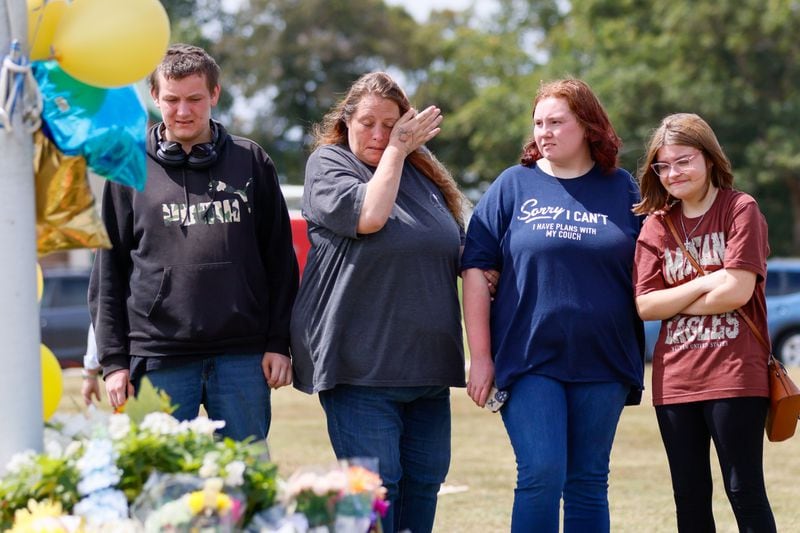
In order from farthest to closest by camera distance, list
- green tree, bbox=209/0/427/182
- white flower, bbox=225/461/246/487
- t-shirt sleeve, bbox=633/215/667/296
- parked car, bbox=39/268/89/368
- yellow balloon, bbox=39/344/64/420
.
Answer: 1. green tree, bbox=209/0/427/182
2. parked car, bbox=39/268/89/368
3. t-shirt sleeve, bbox=633/215/667/296
4. yellow balloon, bbox=39/344/64/420
5. white flower, bbox=225/461/246/487

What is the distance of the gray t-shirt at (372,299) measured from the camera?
155 inches

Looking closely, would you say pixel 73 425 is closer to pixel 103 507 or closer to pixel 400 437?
pixel 103 507

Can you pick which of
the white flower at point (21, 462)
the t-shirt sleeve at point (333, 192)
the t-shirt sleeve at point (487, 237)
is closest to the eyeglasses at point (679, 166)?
the t-shirt sleeve at point (487, 237)

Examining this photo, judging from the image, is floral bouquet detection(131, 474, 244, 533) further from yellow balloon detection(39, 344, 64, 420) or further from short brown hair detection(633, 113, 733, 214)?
short brown hair detection(633, 113, 733, 214)

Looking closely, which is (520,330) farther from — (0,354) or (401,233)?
(0,354)

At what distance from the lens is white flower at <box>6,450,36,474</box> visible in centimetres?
268

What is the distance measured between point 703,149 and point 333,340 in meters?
1.45

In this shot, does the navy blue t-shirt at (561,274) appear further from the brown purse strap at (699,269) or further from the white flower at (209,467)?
the white flower at (209,467)

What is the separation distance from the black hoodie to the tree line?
26.9 meters

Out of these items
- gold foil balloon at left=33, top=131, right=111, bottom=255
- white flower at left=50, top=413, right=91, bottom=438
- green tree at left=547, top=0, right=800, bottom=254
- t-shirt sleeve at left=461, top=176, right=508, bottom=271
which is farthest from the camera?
green tree at left=547, top=0, right=800, bottom=254

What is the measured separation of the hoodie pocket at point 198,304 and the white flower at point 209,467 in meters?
1.26

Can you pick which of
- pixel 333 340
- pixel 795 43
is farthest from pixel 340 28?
pixel 333 340

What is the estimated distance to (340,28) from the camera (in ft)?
150

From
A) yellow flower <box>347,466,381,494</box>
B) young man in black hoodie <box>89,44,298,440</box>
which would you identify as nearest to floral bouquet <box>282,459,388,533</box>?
yellow flower <box>347,466,381,494</box>
